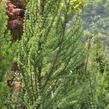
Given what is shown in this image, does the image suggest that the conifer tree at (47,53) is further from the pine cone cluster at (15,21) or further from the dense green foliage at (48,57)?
the pine cone cluster at (15,21)

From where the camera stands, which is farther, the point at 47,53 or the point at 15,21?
the point at 15,21

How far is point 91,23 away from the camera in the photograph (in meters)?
142

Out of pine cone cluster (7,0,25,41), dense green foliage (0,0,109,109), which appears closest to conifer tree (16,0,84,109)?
dense green foliage (0,0,109,109)

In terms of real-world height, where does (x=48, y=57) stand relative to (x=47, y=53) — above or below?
below

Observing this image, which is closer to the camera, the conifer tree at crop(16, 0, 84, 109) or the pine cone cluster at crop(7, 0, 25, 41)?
the conifer tree at crop(16, 0, 84, 109)

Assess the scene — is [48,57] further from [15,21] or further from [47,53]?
[15,21]

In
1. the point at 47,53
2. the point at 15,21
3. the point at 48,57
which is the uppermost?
the point at 15,21

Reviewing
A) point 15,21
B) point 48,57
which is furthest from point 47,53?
point 15,21

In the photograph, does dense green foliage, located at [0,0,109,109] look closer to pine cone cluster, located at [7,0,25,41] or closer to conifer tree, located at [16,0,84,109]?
conifer tree, located at [16,0,84,109]

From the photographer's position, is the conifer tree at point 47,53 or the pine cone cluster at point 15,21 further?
the pine cone cluster at point 15,21

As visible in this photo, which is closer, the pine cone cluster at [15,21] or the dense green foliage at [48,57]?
the dense green foliage at [48,57]

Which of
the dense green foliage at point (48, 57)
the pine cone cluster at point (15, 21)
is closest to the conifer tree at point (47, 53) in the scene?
the dense green foliage at point (48, 57)

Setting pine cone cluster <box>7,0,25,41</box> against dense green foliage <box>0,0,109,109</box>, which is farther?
pine cone cluster <box>7,0,25,41</box>

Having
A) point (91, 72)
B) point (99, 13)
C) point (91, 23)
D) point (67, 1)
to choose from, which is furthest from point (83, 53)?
point (99, 13)
